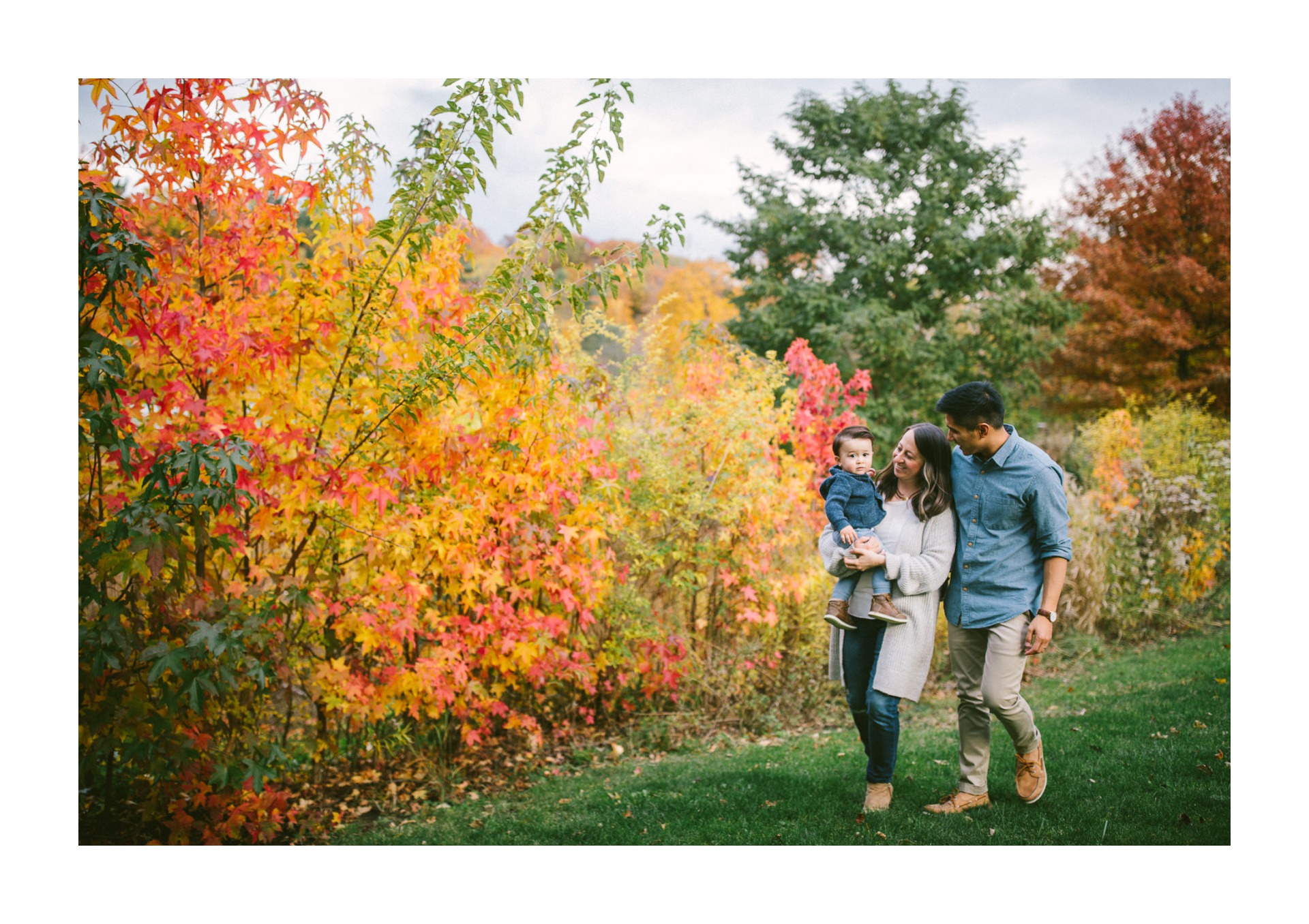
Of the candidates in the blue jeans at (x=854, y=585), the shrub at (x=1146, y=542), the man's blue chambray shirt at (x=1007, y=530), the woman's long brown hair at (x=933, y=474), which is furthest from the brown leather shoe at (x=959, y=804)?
the shrub at (x=1146, y=542)

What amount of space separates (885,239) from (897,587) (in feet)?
26.3

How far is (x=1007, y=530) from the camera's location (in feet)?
9.62

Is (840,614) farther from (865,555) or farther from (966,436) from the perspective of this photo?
(966,436)

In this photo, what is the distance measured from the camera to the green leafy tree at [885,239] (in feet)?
32.1

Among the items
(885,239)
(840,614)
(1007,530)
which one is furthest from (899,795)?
(885,239)

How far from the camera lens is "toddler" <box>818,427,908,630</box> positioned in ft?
9.71

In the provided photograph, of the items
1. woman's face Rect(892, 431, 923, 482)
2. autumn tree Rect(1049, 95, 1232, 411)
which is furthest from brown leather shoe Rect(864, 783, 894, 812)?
autumn tree Rect(1049, 95, 1232, 411)

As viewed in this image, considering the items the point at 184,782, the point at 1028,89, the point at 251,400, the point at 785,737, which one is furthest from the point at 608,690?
the point at 1028,89

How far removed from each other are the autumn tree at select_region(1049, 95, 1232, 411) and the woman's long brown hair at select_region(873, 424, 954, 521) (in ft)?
19.4

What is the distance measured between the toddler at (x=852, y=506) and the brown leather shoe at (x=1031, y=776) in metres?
0.78

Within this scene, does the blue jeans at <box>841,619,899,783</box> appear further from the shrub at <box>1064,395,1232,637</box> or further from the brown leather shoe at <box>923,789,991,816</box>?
the shrub at <box>1064,395,1232,637</box>

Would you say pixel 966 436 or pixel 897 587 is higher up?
pixel 966 436

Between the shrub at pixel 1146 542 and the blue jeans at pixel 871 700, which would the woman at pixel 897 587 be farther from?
the shrub at pixel 1146 542

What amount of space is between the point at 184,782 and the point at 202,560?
0.83m
